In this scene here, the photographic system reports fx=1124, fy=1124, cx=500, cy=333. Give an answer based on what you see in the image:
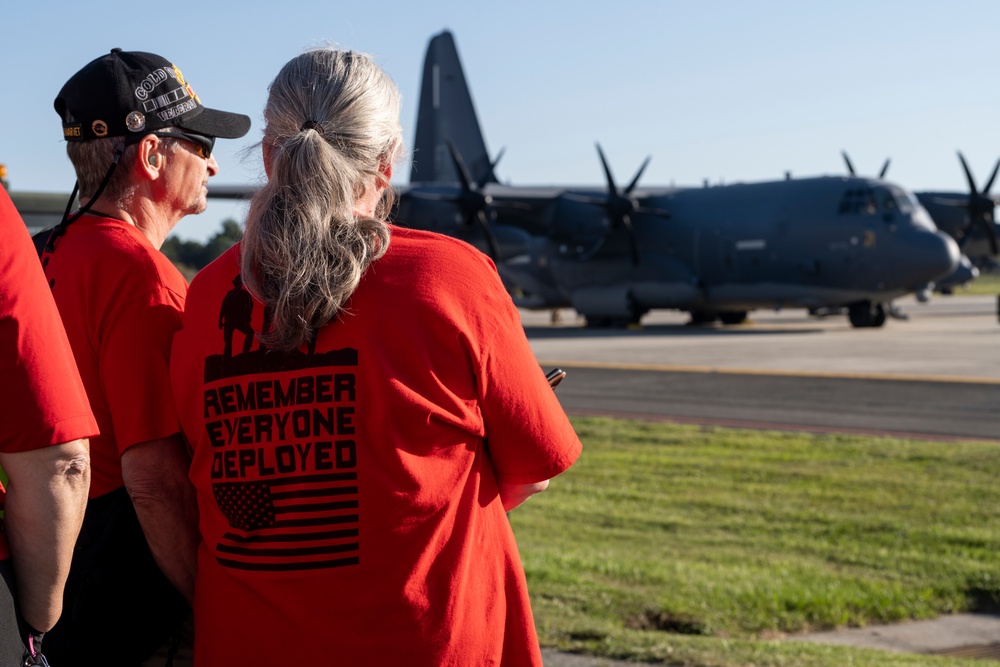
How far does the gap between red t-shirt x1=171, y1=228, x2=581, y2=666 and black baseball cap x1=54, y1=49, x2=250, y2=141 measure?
62 centimetres

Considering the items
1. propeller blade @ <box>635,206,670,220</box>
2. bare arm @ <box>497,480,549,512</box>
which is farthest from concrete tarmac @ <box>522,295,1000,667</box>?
propeller blade @ <box>635,206,670,220</box>

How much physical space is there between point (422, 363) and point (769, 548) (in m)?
4.95

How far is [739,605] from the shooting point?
5.20m

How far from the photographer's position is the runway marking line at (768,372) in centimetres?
1503

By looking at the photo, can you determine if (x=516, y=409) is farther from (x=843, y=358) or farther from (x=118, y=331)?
(x=843, y=358)

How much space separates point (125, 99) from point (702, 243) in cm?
2636

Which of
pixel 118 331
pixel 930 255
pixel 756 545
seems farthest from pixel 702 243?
pixel 118 331

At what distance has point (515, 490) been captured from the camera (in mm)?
2078

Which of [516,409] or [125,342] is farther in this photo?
[125,342]

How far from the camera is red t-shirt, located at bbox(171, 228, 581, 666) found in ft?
6.28

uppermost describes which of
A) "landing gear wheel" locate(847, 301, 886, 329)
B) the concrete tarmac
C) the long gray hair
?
the long gray hair

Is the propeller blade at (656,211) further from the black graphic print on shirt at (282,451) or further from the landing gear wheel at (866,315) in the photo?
the black graphic print on shirt at (282,451)

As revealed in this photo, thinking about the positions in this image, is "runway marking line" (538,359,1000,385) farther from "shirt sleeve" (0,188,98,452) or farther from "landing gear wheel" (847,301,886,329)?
"shirt sleeve" (0,188,98,452)

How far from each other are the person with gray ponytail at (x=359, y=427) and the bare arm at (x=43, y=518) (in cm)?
35
